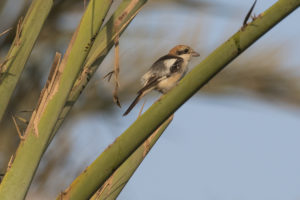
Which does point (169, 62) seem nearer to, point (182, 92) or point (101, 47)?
point (101, 47)

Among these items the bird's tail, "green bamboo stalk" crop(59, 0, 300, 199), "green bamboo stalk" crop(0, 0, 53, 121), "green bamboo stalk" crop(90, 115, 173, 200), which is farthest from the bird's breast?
"green bamboo stalk" crop(59, 0, 300, 199)

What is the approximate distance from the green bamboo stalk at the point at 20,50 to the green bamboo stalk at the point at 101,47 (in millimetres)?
172

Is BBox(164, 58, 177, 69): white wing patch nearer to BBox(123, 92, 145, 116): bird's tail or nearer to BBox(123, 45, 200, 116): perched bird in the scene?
BBox(123, 45, 200, 116): perched bird

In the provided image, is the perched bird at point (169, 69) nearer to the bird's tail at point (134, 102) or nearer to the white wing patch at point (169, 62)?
the white wing patch at point (169, 62)

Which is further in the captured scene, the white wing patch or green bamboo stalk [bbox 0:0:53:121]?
the white wing patch

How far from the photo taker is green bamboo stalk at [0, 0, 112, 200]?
1.71m

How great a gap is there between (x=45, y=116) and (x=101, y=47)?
0.90 ft

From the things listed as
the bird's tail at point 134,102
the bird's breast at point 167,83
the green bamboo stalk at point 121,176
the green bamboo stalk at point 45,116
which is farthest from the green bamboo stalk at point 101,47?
the bird's breast at point 167,83

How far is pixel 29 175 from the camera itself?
1713 mm

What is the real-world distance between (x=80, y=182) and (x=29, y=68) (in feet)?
4.96

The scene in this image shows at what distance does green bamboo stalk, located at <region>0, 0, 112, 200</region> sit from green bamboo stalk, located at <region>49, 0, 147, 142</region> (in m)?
0.08

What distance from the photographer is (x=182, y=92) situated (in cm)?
154

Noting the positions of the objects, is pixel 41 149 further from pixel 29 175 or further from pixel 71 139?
pixel 71 139

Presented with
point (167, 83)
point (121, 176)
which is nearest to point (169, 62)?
point (167, 83)
